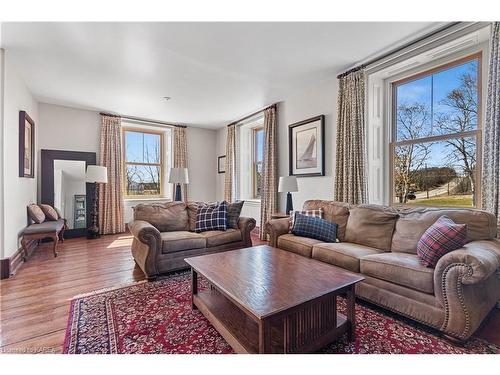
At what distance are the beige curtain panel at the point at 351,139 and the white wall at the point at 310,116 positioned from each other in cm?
23

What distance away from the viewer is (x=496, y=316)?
197 cm

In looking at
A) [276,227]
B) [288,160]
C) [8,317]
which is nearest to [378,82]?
[288,160]

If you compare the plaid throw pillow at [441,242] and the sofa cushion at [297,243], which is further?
the sofa cushion at [297,243]

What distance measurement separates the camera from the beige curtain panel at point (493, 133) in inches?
82.7

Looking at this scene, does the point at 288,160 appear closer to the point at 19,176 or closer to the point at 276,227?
the point at 276,227

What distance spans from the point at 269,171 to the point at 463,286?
3.45 m

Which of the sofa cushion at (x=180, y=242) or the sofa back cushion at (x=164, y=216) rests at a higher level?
the sofa back cushion at (x=164, y=216)

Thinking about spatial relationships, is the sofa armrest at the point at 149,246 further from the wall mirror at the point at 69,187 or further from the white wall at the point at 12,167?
the wall mirror at the point at 69,187

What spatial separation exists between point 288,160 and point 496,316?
3.19 metres

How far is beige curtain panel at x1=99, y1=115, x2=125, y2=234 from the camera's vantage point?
5.16m

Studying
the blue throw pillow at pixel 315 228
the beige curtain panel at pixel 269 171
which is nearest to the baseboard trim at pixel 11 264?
the blue throw pillow at pixel 315 228

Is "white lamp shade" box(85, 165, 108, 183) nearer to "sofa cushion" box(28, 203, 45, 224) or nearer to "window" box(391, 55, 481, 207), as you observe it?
"sofa cushion" box(28, 203, 45, 224)

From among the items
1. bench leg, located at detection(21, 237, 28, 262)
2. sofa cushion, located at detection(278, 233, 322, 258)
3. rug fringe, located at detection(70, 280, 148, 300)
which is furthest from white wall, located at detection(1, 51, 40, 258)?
sofa cushion, located at detection(278, 233, 322, 258)

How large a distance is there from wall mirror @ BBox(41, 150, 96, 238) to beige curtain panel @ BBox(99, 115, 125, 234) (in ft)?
0.74
